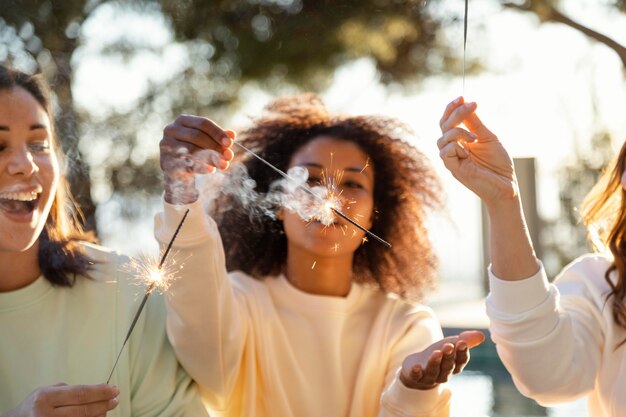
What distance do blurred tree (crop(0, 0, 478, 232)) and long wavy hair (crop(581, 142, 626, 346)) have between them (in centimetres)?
75

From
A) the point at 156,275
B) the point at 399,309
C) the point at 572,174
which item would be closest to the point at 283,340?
the point at 399,309

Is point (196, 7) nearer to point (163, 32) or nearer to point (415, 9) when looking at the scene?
point (163, 32)

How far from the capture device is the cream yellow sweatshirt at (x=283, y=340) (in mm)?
1090

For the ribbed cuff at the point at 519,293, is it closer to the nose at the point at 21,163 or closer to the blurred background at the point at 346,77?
the blurred background at the point at 346,77

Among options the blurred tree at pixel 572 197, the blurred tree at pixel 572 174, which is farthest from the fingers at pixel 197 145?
the blurred tree at pixel 572 197

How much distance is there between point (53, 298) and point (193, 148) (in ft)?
0.95

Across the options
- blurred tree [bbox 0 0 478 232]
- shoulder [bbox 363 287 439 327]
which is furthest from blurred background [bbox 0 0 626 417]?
shoulder [bbox 363 287 439 327]

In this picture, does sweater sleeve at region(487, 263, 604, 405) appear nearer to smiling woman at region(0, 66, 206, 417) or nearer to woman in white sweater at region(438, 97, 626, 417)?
woman in white sweater at region(438, 97, 626, 417)

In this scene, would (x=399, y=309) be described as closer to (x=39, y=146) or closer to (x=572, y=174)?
(x=39, y=146)

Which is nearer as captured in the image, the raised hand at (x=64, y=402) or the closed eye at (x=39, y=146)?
the raised hand at (x=64, y=402)

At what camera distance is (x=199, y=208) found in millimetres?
1082

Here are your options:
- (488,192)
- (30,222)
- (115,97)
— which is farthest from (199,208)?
(115,97)

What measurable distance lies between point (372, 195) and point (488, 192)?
0.86 feet

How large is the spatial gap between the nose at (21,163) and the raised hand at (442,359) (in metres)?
0.48
